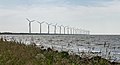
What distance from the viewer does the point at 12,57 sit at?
47.9ft

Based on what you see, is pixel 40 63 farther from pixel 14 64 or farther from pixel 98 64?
pixel 98 64

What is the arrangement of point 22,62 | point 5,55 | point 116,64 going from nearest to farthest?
1. point 22,62
2. point 5,55
3. point 116,64

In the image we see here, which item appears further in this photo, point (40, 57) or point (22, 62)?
point (40, 57)

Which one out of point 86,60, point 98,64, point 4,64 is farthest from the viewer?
point 86,60

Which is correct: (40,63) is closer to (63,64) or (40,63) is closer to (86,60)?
(63,64)

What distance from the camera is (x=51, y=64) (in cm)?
1401

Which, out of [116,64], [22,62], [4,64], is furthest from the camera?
[116,64]

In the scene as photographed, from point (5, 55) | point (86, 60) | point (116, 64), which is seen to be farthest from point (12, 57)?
point (116, 64)

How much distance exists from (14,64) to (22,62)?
0.82 m

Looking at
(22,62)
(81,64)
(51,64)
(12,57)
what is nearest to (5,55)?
(12,57)

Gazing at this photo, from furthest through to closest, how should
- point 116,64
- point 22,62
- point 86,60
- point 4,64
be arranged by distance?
point 116,64 < point 86,60 < point 22,62 < point 4,64

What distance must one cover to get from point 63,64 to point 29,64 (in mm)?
1677

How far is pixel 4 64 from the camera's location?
1289 centimetres

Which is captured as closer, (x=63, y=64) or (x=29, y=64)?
(x=29, y=64)
